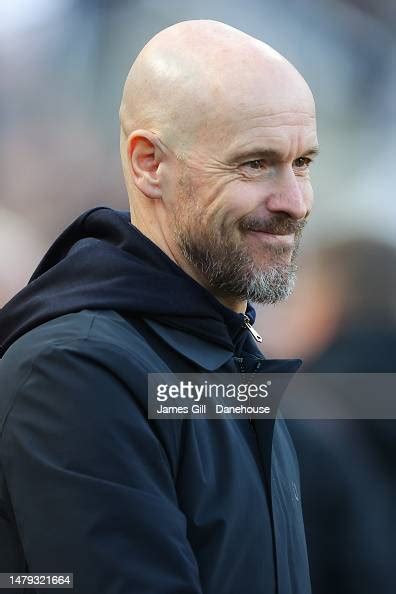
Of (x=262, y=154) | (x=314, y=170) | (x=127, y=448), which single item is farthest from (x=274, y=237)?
(x=314, y=170)

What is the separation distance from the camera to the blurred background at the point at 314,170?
2344mm

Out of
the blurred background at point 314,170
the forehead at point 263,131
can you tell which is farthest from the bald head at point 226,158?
the blurred background at point 314,170

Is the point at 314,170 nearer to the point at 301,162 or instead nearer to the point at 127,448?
the point at 301,162

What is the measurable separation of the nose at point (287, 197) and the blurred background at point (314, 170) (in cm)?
122

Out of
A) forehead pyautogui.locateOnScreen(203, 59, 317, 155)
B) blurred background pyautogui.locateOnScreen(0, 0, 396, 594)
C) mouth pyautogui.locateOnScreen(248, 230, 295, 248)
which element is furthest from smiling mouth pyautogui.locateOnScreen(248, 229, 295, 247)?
blurred background pyautogui.locateOnScreen(0, 0, 396, 594)

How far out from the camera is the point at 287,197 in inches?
48.0

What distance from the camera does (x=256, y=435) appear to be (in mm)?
1204

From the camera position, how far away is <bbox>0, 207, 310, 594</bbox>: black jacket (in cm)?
97

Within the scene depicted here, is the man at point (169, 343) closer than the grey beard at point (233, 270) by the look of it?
Yes

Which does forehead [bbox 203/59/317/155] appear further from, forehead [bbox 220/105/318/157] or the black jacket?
the black jacket

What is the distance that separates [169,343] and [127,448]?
0.19m

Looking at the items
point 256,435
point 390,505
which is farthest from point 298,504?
point 390,505

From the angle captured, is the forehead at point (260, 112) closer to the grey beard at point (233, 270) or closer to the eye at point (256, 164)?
the eye at point (256, 164)

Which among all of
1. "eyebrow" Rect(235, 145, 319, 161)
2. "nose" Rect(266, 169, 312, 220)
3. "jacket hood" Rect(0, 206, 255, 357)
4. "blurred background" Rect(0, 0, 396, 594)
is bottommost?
"jacket hood" Rect(0, 206, 255, 357)
